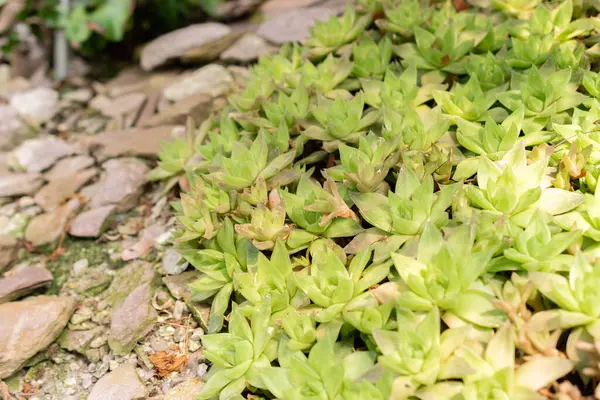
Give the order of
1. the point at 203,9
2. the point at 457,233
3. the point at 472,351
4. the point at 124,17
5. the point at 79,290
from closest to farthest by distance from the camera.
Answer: the point at 472,351 → the point at 457,233 → the point at 79,290 → the point at 124,17 → the point at 203,9

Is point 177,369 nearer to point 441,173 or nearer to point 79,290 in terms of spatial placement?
point 79,290

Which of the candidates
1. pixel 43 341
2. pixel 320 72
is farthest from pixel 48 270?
pixel 320 72

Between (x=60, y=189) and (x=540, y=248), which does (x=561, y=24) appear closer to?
(x=540, y=248)

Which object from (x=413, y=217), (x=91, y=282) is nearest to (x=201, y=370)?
(x=91, y=282)

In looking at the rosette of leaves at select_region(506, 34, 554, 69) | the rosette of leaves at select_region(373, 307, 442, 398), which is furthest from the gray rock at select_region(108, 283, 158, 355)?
the rosette of leaves at select_region(506, 34, 554, 69)

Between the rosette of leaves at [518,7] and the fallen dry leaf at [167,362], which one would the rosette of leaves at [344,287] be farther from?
the rosette of leaves at [518,7]

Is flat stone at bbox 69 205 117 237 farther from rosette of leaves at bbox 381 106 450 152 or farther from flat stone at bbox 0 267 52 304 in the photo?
rosette of leaves at bbox 381 106 450 152

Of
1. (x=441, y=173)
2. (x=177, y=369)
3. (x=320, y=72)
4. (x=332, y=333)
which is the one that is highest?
(x=320, y=72)
